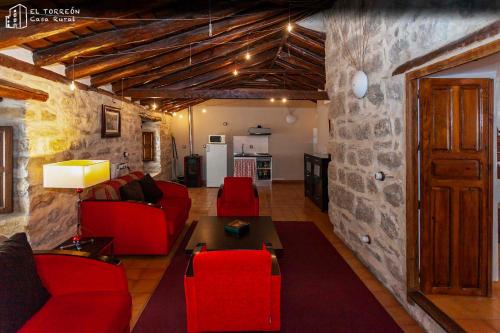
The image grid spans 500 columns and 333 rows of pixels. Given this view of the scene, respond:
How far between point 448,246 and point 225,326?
1.94m

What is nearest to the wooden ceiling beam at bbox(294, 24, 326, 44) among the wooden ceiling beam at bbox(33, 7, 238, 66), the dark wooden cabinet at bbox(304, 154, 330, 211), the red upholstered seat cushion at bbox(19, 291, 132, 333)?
the wooden ceiling beam at bbox(33, 7, 238, 66)

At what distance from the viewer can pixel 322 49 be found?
5.27m

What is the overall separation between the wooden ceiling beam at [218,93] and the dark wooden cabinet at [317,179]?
1.35 m

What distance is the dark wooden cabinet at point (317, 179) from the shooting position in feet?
19.9

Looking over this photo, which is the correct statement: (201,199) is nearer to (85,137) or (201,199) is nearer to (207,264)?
(85,137)

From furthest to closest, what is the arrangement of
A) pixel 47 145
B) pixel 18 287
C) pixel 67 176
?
pixel 47 145, pixel 67 176, pixel 18 287

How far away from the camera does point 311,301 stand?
8.87 feet

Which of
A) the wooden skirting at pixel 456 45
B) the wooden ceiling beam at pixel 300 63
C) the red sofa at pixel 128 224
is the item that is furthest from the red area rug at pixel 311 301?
the wooden ceiling beam at pixel 300 63

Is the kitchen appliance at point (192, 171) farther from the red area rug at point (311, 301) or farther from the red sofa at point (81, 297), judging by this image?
the red sofa at point (81, 297)

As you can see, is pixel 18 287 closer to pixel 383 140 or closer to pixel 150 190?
pixel 383 140

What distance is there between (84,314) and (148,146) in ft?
21.8

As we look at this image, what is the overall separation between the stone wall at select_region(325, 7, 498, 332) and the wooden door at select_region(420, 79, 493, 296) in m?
0.19

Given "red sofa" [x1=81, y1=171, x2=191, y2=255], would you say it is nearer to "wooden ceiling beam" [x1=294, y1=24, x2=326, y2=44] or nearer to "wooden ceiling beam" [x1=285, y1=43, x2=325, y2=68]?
"wooden ceiling beam" [x1=294, y1=24, x2=326, y2=44]

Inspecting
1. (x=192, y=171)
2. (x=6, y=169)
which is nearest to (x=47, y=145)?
(x=6, y=169)
